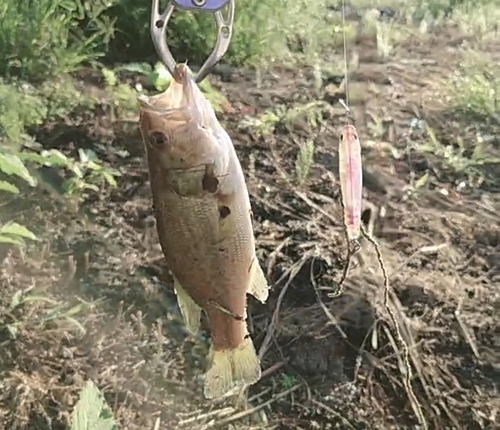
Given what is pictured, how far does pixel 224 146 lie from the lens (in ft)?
4.23

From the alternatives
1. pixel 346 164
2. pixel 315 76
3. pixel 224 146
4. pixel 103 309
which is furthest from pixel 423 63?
A: pixel 224 146

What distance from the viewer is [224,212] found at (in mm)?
1322

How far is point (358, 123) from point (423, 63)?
588mm

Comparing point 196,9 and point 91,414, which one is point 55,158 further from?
point 196,9

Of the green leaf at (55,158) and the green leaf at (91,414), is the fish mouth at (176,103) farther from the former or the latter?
the green leaf at (55,158)

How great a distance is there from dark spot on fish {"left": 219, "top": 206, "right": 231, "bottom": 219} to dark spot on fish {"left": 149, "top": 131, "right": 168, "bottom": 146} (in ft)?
0.39

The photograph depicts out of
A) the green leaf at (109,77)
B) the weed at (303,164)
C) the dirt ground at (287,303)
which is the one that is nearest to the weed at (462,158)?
the dirt ground at (287,303)

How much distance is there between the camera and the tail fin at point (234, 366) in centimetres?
148

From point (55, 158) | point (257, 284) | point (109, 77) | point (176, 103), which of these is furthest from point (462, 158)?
point (176, 103)

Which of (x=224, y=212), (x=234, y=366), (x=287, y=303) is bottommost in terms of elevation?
(x=287, y=303)

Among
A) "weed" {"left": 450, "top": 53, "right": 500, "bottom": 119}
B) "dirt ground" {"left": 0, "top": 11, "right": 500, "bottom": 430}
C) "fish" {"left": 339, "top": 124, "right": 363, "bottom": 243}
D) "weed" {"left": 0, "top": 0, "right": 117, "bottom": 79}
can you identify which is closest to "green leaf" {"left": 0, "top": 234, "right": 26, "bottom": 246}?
"dirt ground" {"left": 0, "top": 11, "right": 500, "bottom": 430}

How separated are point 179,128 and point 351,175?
0.46 metres

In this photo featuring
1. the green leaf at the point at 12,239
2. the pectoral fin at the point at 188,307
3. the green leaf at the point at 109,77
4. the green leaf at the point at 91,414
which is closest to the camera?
the pectoral fin at the point at 188,307

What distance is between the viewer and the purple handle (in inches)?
52.7
